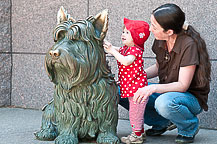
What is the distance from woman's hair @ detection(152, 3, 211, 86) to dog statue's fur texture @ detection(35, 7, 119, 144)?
2.01ft

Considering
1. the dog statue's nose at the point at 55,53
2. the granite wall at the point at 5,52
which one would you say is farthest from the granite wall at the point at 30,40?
the dog statue's nose at the point at 55,53

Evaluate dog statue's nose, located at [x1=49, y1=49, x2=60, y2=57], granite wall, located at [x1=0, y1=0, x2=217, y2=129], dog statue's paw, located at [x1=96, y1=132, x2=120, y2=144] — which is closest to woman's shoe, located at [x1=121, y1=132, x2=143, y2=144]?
dog statue's paw, located at [x1=96, y1=132, x2=120, y2=144]

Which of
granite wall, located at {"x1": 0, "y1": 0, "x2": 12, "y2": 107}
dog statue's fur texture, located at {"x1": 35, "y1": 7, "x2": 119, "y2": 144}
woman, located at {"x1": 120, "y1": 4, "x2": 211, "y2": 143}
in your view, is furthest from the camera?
granite wall, located at {"x1": 0, "y1": 0, "x2": 12, "y2": 107}

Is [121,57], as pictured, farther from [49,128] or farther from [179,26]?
[49,128]

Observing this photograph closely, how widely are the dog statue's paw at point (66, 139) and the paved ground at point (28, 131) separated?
246 mm

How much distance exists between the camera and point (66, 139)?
3.82 m

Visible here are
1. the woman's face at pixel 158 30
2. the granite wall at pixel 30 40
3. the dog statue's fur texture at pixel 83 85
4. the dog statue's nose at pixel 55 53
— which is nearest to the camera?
the dog statue's nose at pixel 55 53

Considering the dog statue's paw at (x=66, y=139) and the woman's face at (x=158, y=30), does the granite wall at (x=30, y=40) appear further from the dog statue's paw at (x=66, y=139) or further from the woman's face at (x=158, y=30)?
the dog statue's paw at (x=66, y=139)

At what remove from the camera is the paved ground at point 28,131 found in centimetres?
428

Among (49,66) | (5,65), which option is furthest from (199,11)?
(5,65)

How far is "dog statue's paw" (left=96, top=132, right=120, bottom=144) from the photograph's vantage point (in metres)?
3.87

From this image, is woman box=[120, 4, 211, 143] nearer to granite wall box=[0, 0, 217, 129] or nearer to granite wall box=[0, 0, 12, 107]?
granite wall box=[0, 0, 217, 129]

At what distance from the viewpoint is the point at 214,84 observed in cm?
509

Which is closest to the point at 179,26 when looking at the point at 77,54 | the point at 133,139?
the point at 77,54
